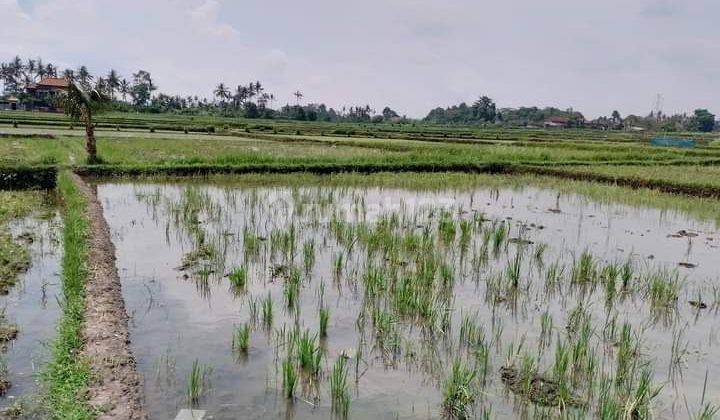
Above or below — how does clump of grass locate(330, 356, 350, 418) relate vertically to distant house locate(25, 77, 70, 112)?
below

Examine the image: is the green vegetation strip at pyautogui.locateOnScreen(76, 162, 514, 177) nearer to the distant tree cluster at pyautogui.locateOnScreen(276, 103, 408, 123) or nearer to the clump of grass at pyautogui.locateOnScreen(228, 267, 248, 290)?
the clump of grass at pyautogui.locateOnScreen(228, 267, 248, 290)

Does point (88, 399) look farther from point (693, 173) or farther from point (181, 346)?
point (693, 173)

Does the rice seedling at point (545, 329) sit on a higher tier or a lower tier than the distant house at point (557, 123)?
lower

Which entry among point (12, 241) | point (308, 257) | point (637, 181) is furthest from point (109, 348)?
point (637, 181)

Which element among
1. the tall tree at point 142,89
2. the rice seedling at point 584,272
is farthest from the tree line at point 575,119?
the rice seedling at point 584,272

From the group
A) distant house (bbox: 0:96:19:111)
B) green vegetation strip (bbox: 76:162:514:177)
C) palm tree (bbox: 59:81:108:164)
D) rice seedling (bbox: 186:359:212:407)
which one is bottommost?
rice seedling (bbox: 186:359:212:407)

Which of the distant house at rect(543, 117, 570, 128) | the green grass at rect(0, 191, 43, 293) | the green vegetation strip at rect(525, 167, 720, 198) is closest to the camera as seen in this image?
the green grass at rect(0, 191, 43, 293)

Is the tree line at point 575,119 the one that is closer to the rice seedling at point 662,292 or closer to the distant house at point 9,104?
the distant house at point 9,104

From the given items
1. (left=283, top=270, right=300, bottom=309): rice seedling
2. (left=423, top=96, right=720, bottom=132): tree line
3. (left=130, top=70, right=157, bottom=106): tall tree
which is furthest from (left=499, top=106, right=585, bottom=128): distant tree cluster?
(left=283, top=270, right=300, bottom=309): rice seedling

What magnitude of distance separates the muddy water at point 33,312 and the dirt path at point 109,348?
1.14 ft

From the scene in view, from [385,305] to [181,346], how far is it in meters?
1.88

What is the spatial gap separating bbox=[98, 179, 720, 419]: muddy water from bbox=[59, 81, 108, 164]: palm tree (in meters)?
5.02

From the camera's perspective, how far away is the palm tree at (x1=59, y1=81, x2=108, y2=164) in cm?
1407

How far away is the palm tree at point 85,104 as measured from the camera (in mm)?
14070
